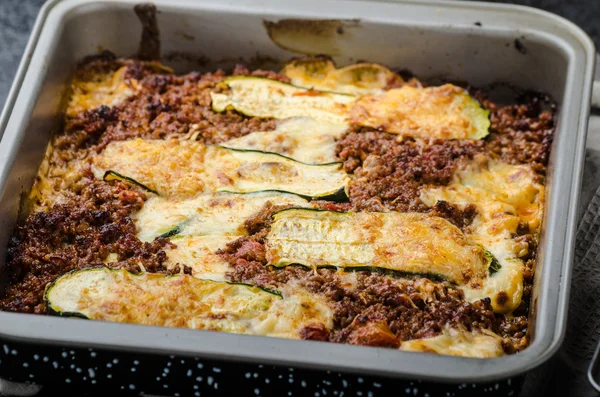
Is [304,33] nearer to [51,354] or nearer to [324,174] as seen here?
[324,174]

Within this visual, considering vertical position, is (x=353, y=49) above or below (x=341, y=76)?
above

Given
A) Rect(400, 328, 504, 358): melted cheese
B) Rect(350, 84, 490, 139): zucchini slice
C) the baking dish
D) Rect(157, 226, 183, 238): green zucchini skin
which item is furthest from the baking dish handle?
Rect(157, 226, 183, 238): green zucchini skin

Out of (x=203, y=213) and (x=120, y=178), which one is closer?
(x=203, y=213)

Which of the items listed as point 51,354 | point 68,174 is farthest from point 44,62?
point 51,354

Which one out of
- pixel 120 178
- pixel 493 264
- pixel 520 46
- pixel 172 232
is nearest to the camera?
pixel 493 264

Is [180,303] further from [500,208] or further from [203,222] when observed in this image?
[500,208]

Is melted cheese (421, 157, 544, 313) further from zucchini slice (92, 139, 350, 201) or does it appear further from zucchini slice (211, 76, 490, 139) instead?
zucchini slice (92, 139, 350, 201)

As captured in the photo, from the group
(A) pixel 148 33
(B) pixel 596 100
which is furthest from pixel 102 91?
(B) pixel 596 100
